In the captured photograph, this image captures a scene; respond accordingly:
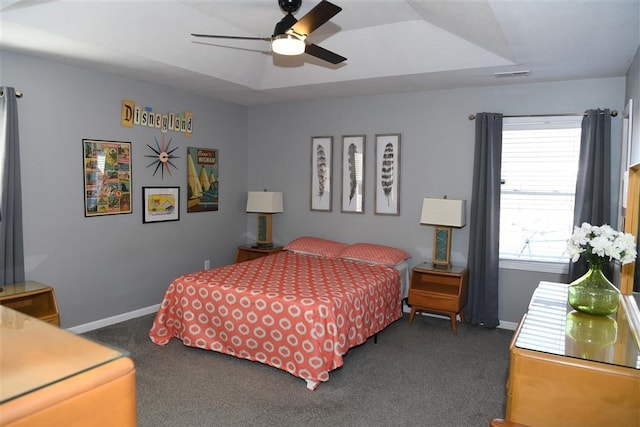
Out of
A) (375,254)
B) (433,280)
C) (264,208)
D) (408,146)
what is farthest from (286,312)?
(408,146)

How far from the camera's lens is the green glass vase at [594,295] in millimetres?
2145

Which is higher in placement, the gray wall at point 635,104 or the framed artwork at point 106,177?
the gray wall at point 635,104

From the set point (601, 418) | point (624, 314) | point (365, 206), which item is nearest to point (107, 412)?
point (601, 418)

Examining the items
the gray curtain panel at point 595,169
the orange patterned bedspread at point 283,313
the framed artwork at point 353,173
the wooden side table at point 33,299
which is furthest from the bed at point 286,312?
the gray curtain panel at point 595,169

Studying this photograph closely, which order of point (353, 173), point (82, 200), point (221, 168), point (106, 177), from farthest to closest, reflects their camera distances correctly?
point (221, 168) → point (353, 173) → point (106, 177) → point (82, 200)

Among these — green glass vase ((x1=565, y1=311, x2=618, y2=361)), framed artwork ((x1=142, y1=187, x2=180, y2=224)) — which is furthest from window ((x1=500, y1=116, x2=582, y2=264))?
framed artwork ((x1=142, y1=187, x2=180, y2=224))

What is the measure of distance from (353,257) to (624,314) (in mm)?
2731

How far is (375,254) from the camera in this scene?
4.61 meters

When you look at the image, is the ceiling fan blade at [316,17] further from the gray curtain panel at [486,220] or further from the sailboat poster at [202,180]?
the sailboat poster at [202,180]

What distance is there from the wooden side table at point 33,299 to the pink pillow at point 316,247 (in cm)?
240

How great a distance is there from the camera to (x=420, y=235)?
4.80m

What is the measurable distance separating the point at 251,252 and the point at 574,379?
13.6 ft

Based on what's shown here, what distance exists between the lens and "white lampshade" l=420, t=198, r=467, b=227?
4.29 metres

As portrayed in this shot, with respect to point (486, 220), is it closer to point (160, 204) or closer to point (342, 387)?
point (342, 387)
